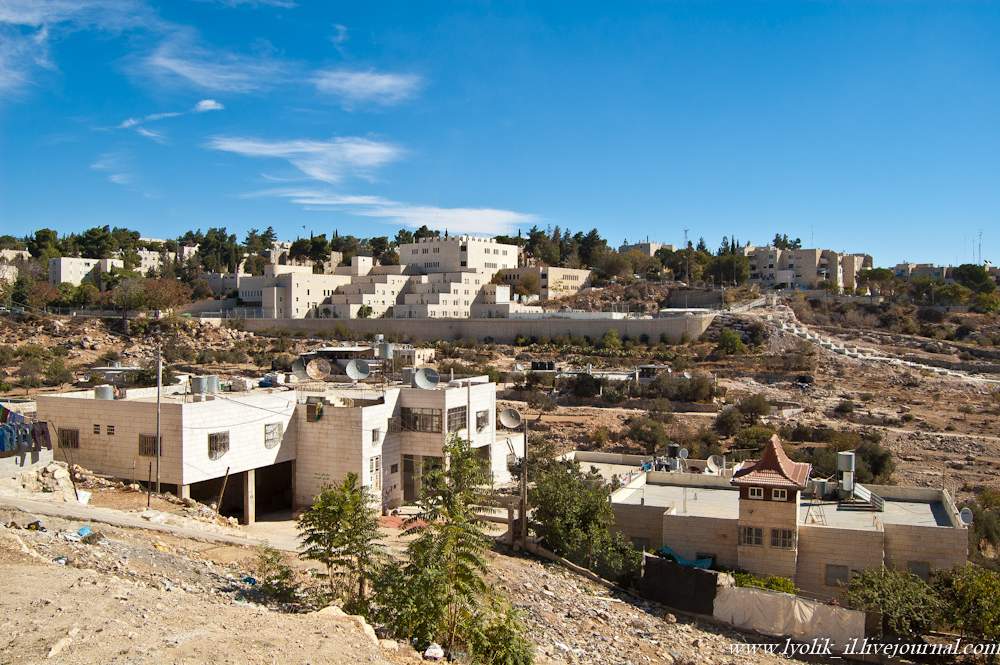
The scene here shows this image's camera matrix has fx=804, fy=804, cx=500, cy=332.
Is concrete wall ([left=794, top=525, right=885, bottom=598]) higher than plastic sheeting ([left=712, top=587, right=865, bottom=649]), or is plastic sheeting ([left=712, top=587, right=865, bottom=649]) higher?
concrete wall ([left=794, top=525, right=885, bottom=598])

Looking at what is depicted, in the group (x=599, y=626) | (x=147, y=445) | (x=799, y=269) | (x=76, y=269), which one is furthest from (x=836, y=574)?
(x=76, y=269)

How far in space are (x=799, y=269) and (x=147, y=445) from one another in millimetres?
93908

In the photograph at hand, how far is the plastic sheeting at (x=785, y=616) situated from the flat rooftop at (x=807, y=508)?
3.46 metres

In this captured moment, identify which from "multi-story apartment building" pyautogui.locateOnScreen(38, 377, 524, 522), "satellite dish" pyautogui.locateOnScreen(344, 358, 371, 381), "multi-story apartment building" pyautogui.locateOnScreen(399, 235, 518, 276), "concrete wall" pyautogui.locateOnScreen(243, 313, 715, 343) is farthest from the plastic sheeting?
"multi-story apartment building" pyautogui.locateOnScreen(399, 235, 518, 276)

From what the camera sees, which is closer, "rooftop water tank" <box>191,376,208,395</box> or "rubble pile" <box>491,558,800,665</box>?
"rubble pile" <box>491,558,800,665</box>

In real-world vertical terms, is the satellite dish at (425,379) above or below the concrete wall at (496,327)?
below

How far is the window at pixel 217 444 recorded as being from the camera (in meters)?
20.8

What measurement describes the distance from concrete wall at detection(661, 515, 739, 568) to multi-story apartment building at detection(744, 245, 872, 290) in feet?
276

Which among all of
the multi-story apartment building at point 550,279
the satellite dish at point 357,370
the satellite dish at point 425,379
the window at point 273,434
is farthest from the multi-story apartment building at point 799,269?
the window at point 273,434

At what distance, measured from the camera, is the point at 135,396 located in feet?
77.9

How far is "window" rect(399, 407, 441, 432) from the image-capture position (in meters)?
24.1

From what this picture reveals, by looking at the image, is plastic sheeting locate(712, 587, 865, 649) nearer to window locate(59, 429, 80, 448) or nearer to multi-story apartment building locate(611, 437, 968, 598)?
multi-story apartment building locate(611, 437, 968, 598)

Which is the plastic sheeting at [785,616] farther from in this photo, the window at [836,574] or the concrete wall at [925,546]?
the concrete wall at [925,546]

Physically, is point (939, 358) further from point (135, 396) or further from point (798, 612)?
point (135, 396)
